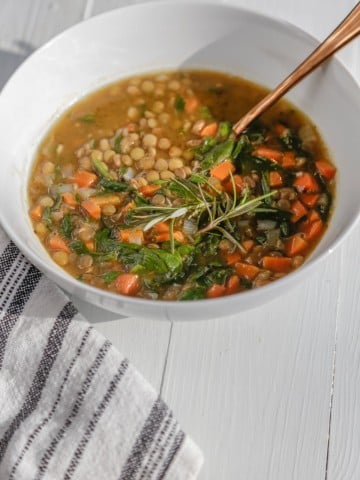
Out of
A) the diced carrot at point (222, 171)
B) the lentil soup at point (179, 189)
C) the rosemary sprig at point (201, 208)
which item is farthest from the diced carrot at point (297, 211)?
the diced carrot at point (222, 171)

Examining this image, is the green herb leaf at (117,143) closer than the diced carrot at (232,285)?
No

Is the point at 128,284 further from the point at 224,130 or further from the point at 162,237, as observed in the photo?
the point at 224,130

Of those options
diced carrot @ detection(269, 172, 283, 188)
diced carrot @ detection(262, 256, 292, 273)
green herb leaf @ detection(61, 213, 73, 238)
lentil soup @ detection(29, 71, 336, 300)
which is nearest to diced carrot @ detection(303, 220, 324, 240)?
lentil soup @ detection(29, 71, 336, 300)

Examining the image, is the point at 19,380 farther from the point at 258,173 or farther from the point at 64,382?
the point at 258,173

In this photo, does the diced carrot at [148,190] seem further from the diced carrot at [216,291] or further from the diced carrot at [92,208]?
the diced carrot at [216,291]

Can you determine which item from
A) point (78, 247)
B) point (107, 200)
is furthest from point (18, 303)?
point (107, 200)

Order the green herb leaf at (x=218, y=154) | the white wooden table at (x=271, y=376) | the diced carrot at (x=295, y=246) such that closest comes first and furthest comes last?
the white wooden table at (x=271, y=376), the diced carrot at (x=295, y=246), the green herb leaf at (x=218, y=154)

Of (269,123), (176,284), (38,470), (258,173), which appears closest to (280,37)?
(269,123)
